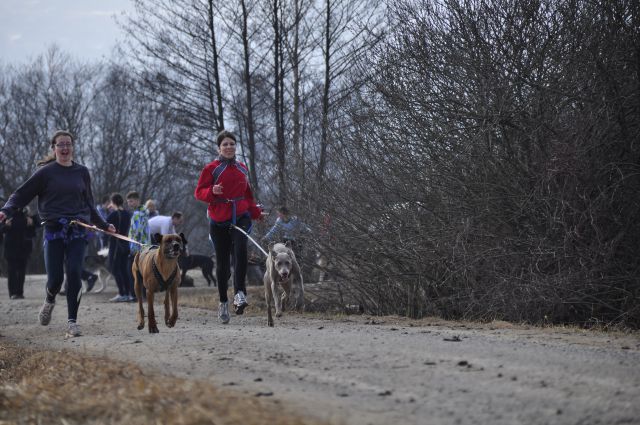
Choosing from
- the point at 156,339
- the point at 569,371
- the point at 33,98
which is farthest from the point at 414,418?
the point at 33,98

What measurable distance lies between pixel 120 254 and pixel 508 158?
1008 cm

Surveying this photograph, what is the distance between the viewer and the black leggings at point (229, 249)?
38.5 ft

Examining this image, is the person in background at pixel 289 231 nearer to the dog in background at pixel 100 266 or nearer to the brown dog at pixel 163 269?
the brown dog at pixel 163 269

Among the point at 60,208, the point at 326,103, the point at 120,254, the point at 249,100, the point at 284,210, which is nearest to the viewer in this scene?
the point at 60,208

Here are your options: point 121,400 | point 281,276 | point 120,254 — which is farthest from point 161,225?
point 121,400

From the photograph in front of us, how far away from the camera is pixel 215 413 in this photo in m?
5.15

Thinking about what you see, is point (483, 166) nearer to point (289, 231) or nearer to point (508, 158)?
point (508, 158)

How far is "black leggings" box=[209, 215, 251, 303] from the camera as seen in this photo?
11734 mm

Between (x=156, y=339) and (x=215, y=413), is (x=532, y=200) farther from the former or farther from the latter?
(x=215, y=413)

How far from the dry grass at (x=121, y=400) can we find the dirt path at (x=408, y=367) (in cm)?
31

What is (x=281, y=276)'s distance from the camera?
12953mm

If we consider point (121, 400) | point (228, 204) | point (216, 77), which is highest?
point (216, 77)

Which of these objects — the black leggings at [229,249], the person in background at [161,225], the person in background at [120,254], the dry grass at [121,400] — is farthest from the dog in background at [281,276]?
the person in background at [120,254]

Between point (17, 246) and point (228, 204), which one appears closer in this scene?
point (228, 204)
